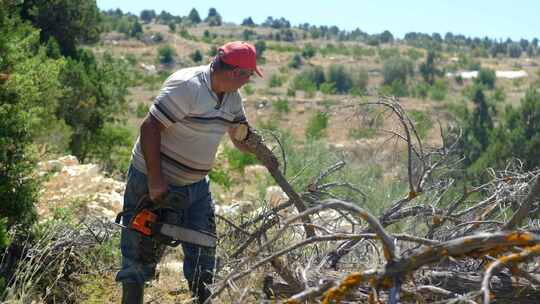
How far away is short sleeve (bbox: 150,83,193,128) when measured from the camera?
373 centimetres

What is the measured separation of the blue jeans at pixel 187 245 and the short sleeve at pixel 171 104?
0.43 meters

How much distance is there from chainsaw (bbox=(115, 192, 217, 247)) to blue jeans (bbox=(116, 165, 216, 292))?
5 cm

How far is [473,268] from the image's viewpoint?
356 cm

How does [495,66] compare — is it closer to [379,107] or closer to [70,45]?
[70,45]

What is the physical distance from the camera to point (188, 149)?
13.0ft

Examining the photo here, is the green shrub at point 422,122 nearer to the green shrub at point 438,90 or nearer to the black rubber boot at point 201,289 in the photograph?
the black rubber boot at point 201,289

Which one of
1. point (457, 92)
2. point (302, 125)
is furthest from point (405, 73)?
point (302, 125)

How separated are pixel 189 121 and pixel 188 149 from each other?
0.17 meters

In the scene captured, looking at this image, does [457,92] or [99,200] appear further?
[457,92]

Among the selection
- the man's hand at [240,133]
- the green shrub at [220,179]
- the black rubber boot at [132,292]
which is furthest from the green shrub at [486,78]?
the black rubber boot at [132,292]

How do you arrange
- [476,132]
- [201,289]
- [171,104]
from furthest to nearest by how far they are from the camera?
1. [476,132]
2. [201,289]
3. [171,104]

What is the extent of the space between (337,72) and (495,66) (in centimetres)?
2225

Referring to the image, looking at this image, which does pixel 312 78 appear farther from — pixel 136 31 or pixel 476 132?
pixel 476 132

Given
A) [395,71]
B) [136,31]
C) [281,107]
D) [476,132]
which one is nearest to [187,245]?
[476,132]
